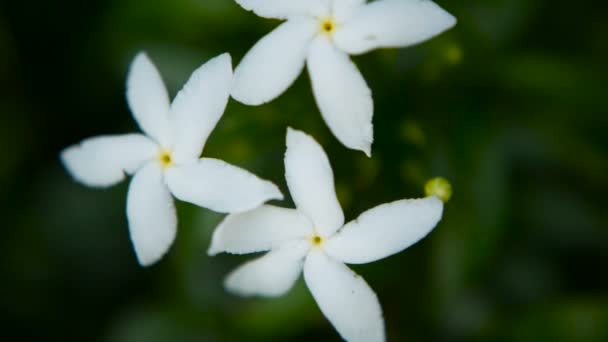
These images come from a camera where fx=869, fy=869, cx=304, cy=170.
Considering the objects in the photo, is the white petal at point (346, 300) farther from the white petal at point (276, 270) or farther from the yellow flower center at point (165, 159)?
the yellow flower center at point (165, 159)

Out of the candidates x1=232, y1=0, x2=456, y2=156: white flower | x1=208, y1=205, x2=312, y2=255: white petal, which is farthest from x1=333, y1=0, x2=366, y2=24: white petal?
x1=208, y1=205, x2=312, y2=255: white petal

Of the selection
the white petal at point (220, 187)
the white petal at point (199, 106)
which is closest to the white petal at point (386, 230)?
the white petal at point (220, 187)

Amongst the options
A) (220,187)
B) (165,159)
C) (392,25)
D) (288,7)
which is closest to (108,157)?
(165,159)

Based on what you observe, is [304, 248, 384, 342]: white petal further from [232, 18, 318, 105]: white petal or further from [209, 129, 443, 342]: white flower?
[232, 18, 318, 105]: white petal

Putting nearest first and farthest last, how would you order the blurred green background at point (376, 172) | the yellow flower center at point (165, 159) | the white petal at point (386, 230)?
the white petal at point (386, 230) → the yellow flower center at point (165, 159) → the blurred green background at point (376, 172)

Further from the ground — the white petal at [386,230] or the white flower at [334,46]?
the white flower at [334,46]
